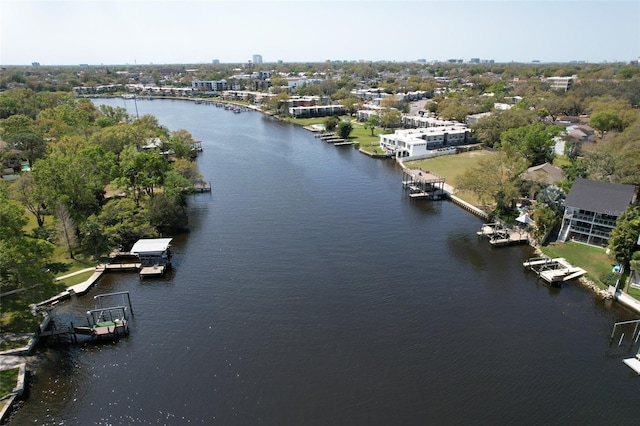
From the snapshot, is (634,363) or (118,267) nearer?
(634,363)

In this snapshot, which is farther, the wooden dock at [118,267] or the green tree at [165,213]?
the green tree at [165,213]

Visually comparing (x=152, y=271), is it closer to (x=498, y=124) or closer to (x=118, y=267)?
(x=118, y=267)

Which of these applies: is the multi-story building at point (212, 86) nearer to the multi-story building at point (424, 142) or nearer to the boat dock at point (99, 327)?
the multi-story building at point (424, 142)

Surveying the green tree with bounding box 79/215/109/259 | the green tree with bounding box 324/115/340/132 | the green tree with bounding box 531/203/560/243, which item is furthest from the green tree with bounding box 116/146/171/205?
the green tree with bounding box 324/115/340/132

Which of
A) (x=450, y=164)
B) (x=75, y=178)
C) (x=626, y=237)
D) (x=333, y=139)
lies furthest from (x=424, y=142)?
(x=75, y=178)

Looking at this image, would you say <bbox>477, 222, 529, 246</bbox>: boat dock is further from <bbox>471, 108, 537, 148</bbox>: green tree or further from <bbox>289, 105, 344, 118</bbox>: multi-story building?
<bbox>289, 105, 344, 118</bbox>: multi-story building

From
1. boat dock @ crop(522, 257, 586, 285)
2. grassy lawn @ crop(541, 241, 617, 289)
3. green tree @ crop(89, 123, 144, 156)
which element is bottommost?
boat dock @ crop(522, 257, 586, 285)

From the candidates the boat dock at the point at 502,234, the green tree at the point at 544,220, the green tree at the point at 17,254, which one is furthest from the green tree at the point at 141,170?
the green tree at the point at 544,220
